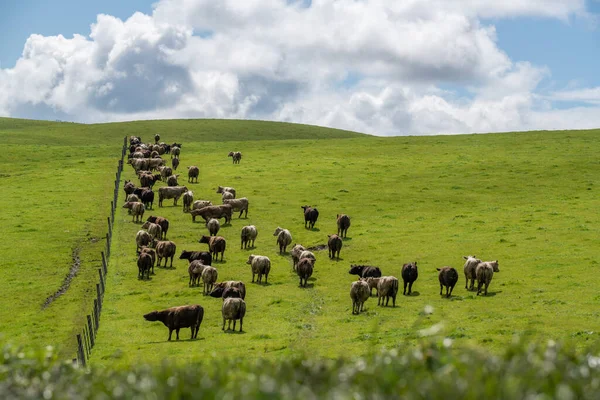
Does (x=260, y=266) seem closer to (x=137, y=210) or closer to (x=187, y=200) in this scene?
(x=137, y=210)

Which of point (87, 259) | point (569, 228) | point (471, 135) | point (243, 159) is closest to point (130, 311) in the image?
point (87, 259)

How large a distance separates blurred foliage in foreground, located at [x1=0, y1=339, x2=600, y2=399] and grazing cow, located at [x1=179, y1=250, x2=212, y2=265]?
29.2 meters

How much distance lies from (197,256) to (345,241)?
1085cm

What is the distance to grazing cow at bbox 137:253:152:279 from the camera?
122 feet

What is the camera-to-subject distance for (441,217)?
51094 mm

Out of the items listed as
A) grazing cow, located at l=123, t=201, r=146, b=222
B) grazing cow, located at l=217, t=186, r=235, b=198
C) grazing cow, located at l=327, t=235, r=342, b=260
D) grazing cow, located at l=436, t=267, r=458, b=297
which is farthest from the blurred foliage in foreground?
grazing cow, located at l=217, t=186, r=235, b=198

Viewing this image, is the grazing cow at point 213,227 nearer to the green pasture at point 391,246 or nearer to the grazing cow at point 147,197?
the green pasture at point 391,246

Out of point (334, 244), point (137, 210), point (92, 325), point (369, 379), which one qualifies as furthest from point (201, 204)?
point (369, 379)

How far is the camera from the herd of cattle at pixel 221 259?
2806 cm

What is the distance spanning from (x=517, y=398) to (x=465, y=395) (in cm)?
45

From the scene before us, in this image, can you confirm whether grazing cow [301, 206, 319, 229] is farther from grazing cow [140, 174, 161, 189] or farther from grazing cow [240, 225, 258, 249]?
grazing cow [140, 174, 161, 189]

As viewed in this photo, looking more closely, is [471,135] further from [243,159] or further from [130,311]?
[130,311]

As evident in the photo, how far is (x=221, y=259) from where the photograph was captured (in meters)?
40.3

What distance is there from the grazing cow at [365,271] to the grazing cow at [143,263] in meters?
10.9
